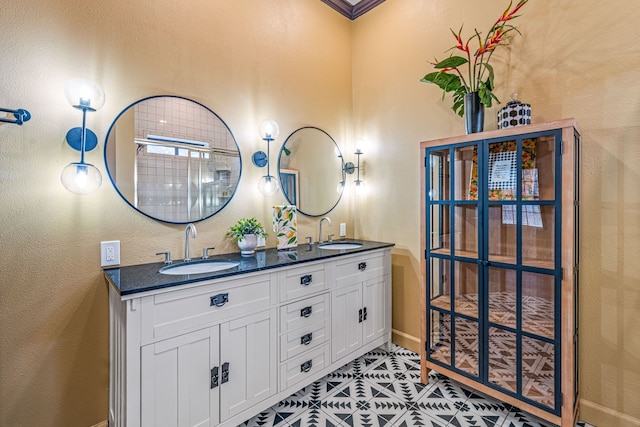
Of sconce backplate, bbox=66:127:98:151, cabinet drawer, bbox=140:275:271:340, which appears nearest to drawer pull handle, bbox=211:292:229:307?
cabinet drawer, bbox=140:275:271:340

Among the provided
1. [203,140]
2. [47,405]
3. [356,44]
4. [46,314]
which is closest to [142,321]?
[46,314]

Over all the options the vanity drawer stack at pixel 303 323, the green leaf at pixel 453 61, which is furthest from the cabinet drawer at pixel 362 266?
the green leaf at pixel 453 61

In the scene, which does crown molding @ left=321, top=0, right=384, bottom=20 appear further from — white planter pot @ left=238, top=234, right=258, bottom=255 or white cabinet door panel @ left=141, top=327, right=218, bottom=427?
white cabinet door panel @ left=141, top=327, right=218, bottom=427

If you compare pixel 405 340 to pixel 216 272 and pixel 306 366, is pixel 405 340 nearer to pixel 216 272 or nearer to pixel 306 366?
pixel 306 366

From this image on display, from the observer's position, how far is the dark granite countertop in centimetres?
138

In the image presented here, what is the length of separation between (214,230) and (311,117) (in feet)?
4.43

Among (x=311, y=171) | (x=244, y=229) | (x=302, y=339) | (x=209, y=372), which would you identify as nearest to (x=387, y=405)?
(x=302, y=339)

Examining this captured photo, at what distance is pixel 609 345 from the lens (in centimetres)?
177

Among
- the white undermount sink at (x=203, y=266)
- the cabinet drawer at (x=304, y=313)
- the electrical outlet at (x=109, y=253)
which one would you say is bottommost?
the cabinet drawer at (x=304, y=313)

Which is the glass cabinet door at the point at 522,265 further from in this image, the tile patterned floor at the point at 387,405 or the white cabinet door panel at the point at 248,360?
the white cabinet door panel at the point at 248,360

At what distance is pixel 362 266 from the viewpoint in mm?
2383

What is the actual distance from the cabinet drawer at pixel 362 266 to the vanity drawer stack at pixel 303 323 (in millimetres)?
149

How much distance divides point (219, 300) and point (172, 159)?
3.22ft

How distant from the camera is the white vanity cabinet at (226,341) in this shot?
4.45 ft
